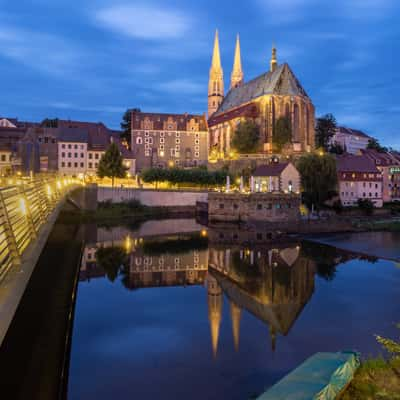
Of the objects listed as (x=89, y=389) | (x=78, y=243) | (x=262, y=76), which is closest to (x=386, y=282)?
(x=89, y=389)

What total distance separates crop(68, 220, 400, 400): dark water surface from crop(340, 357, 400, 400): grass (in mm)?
3506

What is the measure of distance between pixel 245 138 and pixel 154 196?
2779 centimetres

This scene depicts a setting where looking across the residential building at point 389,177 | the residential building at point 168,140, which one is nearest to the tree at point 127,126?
the residential building at point 168,140

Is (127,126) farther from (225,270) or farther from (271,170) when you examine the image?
(225,270)

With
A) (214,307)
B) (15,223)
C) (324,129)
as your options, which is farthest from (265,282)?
(324,129)

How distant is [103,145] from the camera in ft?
285

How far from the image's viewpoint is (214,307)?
21.9 metres

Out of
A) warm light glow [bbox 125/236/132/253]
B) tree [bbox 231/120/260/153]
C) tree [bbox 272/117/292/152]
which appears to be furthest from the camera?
tree [bbox 231/120/260/153]

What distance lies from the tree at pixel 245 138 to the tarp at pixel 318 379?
81389 millimetres

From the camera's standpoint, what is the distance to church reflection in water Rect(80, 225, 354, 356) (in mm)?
21188

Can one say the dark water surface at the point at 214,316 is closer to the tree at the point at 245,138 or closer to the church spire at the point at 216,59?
the tree at the point at 245,138

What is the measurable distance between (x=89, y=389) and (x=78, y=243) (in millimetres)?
27082

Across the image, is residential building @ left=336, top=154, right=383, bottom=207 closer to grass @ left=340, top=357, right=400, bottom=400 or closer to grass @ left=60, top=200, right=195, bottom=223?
grass @ left=60, top=200, right=195, bottom=223

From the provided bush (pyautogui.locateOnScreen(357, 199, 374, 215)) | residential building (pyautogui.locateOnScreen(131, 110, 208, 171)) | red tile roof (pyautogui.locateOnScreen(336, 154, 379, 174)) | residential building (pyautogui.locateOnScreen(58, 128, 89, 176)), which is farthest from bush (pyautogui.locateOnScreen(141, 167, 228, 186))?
bush (pyautogui.locateOnScreen(357, 199, 374, 215))
